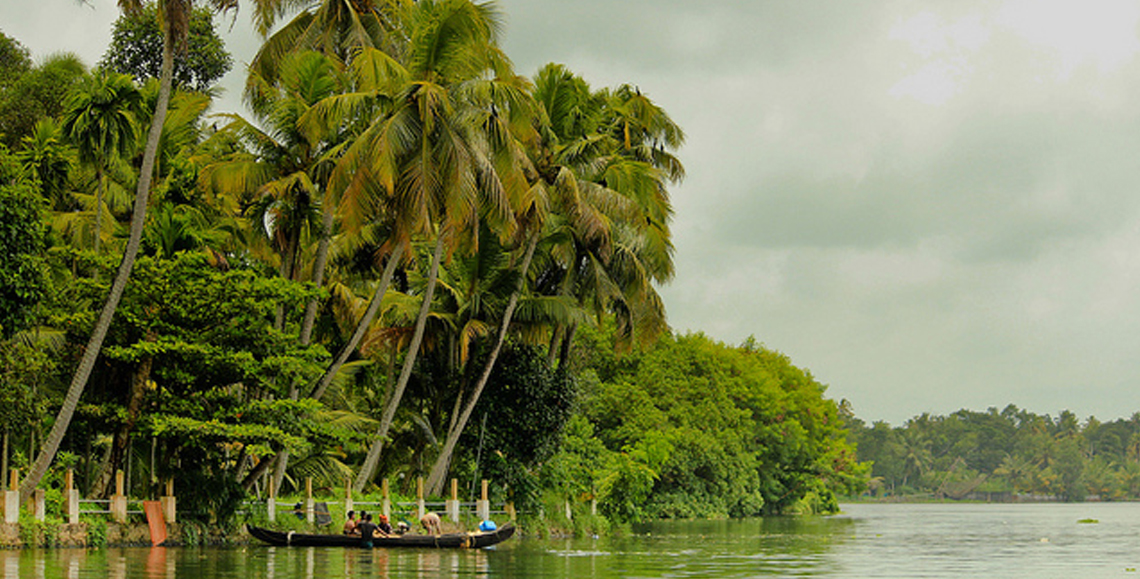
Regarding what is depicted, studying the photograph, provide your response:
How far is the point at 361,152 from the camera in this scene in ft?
105

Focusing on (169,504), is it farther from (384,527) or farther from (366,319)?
(366,319)

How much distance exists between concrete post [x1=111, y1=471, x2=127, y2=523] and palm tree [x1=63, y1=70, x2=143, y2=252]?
753 cm

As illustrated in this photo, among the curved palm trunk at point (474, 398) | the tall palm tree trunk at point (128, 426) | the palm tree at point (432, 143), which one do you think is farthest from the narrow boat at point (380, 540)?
the curved palm trunk at point (474, 398)

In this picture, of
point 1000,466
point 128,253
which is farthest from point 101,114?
point 1000,466

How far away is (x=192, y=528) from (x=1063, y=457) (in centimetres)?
17152

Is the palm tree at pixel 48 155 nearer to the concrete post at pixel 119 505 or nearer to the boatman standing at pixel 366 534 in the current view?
the concrete post at pixel 119 505

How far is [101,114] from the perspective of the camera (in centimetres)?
2884

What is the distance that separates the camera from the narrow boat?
30.2 meters

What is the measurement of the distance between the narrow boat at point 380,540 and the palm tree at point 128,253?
547cm

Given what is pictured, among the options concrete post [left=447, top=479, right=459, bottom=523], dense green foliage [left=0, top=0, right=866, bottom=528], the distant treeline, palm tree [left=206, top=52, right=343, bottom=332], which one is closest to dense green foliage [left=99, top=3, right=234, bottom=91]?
dense green foliage [left=0, top=0, right=866, bottom=528]

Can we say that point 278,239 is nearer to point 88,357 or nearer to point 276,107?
point 276,107

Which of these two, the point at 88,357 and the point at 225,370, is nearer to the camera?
the point at 88,357

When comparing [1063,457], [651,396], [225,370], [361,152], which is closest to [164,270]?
[225,370]

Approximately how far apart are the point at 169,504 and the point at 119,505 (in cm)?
148
